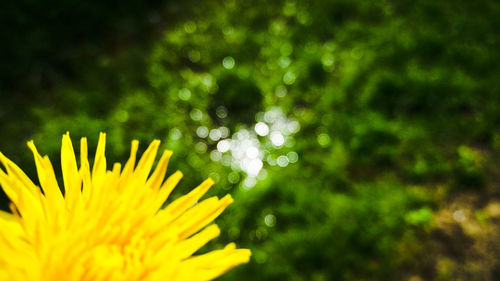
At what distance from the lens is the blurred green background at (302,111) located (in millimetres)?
2783

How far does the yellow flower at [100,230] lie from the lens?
0.57 metres

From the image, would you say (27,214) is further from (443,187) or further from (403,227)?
(443,187)

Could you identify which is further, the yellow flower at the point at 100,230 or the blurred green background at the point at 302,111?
the blurred green background at the point at 302,111

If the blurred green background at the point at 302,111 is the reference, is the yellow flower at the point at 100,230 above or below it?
below

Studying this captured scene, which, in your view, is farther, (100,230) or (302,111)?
(302,111)

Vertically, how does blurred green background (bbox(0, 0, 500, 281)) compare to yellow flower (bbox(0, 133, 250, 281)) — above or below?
above

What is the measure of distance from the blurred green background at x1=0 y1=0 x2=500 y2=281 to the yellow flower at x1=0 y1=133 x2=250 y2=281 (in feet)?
6.10

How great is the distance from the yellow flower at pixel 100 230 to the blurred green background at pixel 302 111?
1.86 meters

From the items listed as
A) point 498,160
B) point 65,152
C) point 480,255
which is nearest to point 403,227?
point 480,255

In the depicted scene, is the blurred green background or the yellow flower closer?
the yellow flower

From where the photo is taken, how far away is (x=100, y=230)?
2.05ft

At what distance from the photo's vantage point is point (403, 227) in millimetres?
2879

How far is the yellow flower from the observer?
1.87 feet

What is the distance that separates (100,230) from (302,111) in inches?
116
